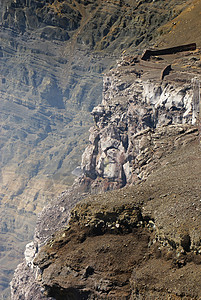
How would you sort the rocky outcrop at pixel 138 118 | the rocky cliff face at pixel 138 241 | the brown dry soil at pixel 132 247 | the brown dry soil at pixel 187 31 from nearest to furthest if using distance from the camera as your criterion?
the brown dry soil at pixel 132 247, the rocky cliff face at pixel 138 241, the rocky outcrop at pixel 138 118, the brown dry soil at pixel 187 31

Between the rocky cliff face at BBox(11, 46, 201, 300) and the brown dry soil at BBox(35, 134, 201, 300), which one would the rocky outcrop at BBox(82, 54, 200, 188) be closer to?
the rocky cliff face at BBox(11, 46, 201, 300)

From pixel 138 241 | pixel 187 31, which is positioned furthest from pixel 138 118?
pixel 138 241

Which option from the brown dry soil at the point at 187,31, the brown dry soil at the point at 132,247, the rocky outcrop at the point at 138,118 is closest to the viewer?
the brown dry soil at the point at 132,247

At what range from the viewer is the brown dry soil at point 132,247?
13031 mm

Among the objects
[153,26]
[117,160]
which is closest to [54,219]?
[117,160]

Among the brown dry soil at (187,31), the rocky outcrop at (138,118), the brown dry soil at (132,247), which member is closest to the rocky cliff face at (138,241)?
the brown dry soil at (132,247)

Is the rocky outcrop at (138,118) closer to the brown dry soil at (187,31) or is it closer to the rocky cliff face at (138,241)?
the rocky cliff face at (138,241)

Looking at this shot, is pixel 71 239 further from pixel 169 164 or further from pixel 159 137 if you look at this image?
pixel 159 137

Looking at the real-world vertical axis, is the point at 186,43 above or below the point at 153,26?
below

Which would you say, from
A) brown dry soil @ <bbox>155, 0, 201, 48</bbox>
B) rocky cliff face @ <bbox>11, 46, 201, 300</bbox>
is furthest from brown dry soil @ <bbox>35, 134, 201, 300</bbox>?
brown dry soil @ <bbox>155, 0, 201, 48</bbox>

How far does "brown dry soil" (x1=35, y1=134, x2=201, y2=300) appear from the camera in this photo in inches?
513

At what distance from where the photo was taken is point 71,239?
1759 cm

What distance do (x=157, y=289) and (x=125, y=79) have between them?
228 ft

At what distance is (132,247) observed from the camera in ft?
51.5
